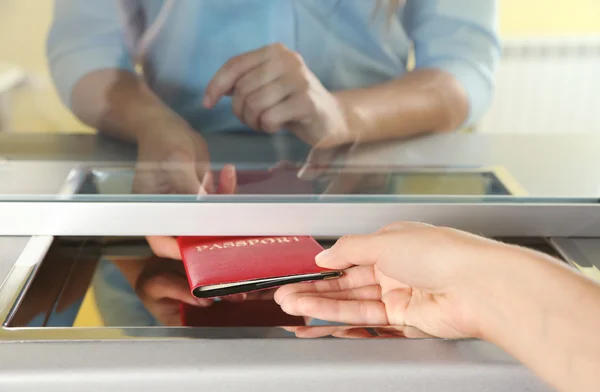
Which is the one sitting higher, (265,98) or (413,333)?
(265,98)

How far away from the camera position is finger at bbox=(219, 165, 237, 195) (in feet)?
1.79

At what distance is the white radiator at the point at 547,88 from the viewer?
483mm

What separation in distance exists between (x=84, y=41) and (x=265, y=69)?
15 cm

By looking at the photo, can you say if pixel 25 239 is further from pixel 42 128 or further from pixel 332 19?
pixel 332 19

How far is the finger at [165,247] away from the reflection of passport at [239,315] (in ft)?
0.25

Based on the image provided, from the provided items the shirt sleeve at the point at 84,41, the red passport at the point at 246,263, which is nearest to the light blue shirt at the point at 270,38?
the shirt sleeve at the point at 84,41

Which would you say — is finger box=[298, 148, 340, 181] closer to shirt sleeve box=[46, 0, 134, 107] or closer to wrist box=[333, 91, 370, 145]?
wrist box=[333, 91, 370, 145]

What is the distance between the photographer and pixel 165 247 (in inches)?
22.2

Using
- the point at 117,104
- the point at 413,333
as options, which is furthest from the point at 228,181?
the point at 413,333

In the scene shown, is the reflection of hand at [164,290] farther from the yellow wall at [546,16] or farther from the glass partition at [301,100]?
the yellow wall at [546,16]

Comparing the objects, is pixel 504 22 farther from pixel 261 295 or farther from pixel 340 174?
pixel 261 295

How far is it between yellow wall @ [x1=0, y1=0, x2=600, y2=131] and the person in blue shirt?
0.01m

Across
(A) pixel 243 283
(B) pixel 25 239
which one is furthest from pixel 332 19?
(B) pixel 25 239

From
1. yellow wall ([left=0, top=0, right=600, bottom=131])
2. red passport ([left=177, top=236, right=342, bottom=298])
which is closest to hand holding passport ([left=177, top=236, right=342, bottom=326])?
red passport ([left=177, top=236, right=342, bottom=298])
